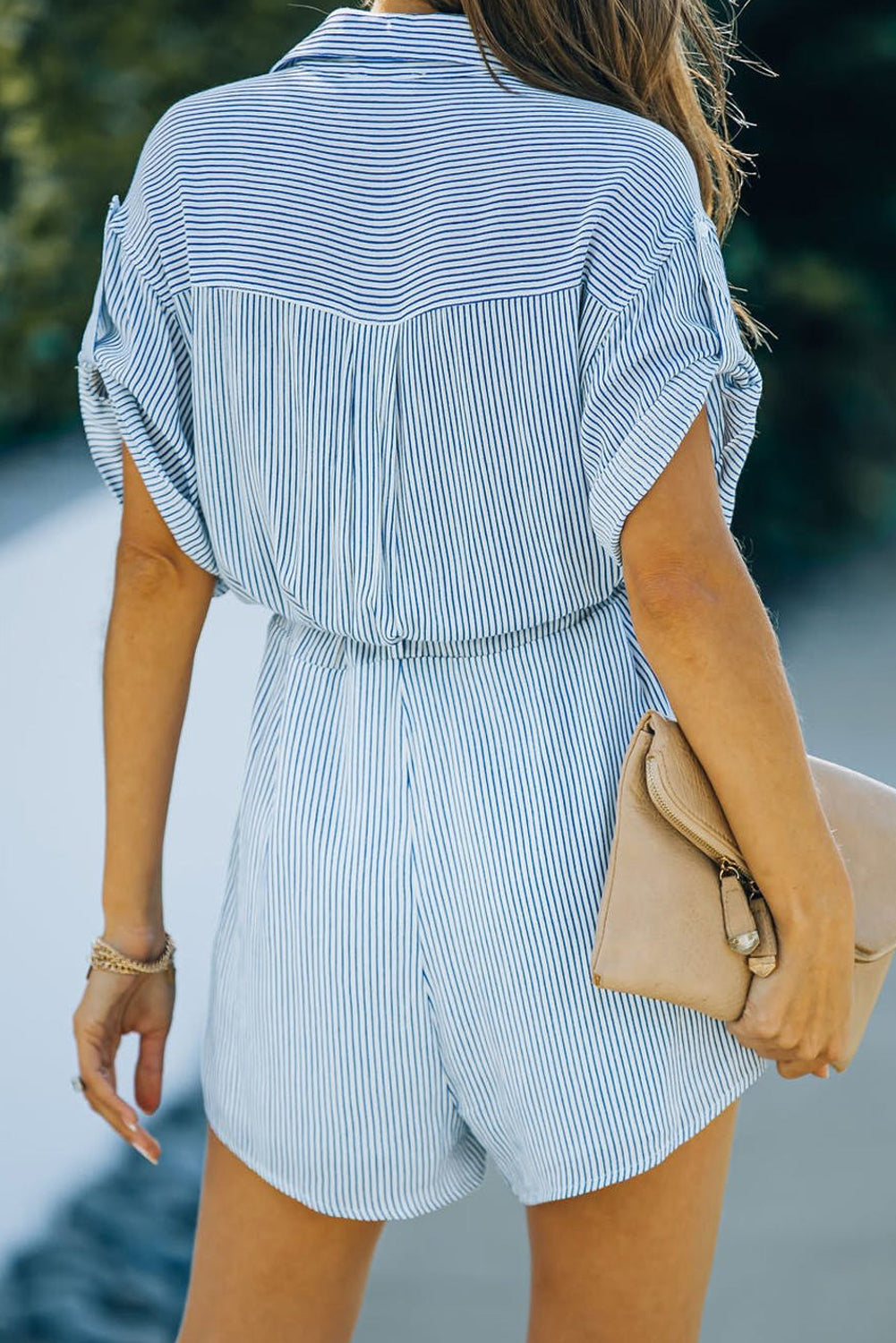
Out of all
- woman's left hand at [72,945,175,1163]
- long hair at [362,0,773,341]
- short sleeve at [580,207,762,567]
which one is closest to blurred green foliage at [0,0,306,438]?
woman's left hand at [72,945,175,1163]

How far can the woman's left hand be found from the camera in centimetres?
129

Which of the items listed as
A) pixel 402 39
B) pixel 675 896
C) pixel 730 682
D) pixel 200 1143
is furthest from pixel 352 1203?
pixel 200 1143

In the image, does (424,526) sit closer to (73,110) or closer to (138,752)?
(138,752)

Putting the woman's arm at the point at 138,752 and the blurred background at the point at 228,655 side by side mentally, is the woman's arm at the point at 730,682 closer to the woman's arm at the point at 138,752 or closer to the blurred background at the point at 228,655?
the woman's arm at the point at 138,752

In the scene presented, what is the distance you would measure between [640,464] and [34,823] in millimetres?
2891

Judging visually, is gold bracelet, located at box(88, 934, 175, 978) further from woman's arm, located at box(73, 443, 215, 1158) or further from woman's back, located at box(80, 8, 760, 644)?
woman's back, located at box(80, 8, 760, 644)

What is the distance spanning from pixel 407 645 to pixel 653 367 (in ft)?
0.89

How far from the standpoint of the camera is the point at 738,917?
110cm

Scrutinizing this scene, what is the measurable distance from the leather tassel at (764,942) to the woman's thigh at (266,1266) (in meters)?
0.40

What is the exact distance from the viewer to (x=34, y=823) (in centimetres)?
366

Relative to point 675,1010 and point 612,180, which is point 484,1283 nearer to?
point 675,1010

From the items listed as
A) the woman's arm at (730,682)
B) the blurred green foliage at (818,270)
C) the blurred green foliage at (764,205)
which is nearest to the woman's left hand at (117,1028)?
the woman's arm at (730,682)

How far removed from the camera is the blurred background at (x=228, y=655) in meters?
2.32

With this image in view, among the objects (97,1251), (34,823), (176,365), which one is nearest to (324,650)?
(176,365)
